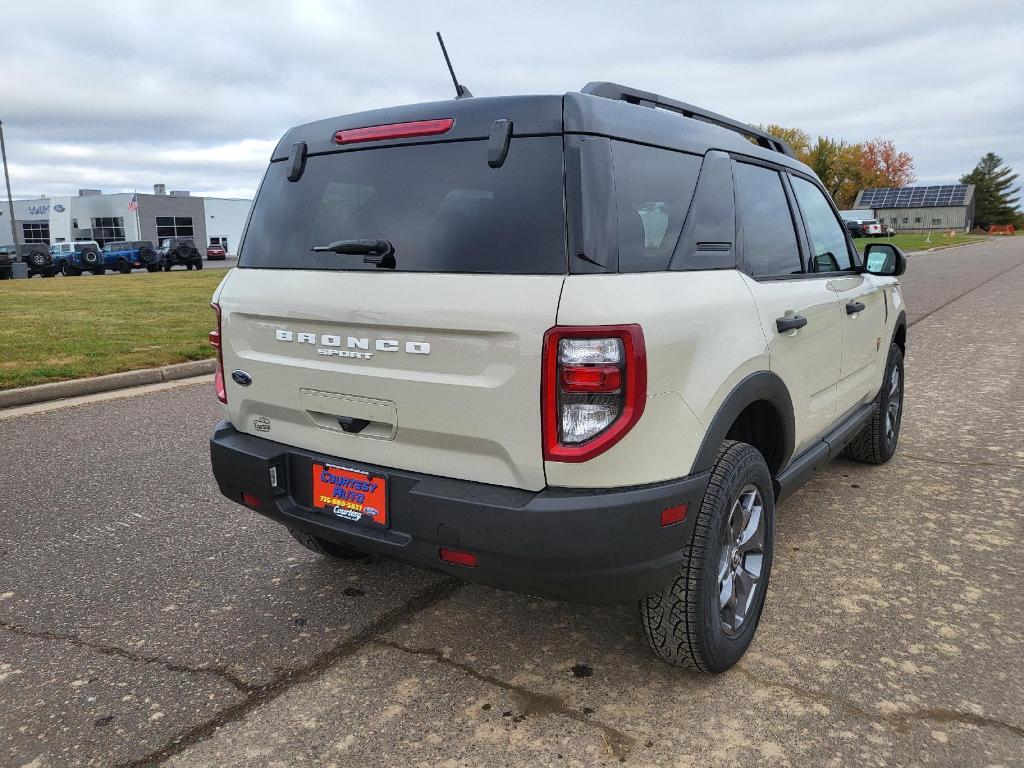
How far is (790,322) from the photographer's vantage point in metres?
3.03

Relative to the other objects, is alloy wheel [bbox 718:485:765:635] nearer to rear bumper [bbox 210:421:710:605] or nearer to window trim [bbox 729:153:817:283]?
rear bumper [bbox 210:421:710:605]

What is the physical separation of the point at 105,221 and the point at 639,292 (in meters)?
79.9

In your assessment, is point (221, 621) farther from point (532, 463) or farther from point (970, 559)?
point (970, 559)

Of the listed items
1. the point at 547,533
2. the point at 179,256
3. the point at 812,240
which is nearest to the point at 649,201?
the point at 547,533

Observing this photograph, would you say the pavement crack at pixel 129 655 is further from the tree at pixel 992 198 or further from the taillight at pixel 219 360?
the tree at pixel 992 198

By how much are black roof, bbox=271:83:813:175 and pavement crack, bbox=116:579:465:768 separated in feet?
5.79

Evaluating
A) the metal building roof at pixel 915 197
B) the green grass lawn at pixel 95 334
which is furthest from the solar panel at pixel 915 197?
the green grass lawn at pixel 95 334

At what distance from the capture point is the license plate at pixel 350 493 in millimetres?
2539

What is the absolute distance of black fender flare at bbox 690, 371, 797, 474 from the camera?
2.46 metres

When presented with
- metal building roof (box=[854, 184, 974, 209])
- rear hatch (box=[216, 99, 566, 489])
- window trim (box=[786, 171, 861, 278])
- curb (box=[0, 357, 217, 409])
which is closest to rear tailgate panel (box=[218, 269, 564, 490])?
rear hatch (box=[216, 99, 566, 489])

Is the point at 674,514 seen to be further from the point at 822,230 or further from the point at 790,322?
the point at 822,230

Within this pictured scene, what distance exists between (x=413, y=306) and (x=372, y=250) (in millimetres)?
302

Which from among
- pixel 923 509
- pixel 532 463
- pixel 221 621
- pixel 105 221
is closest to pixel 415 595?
pixel 221 621

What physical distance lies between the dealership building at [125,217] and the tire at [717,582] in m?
73.0
